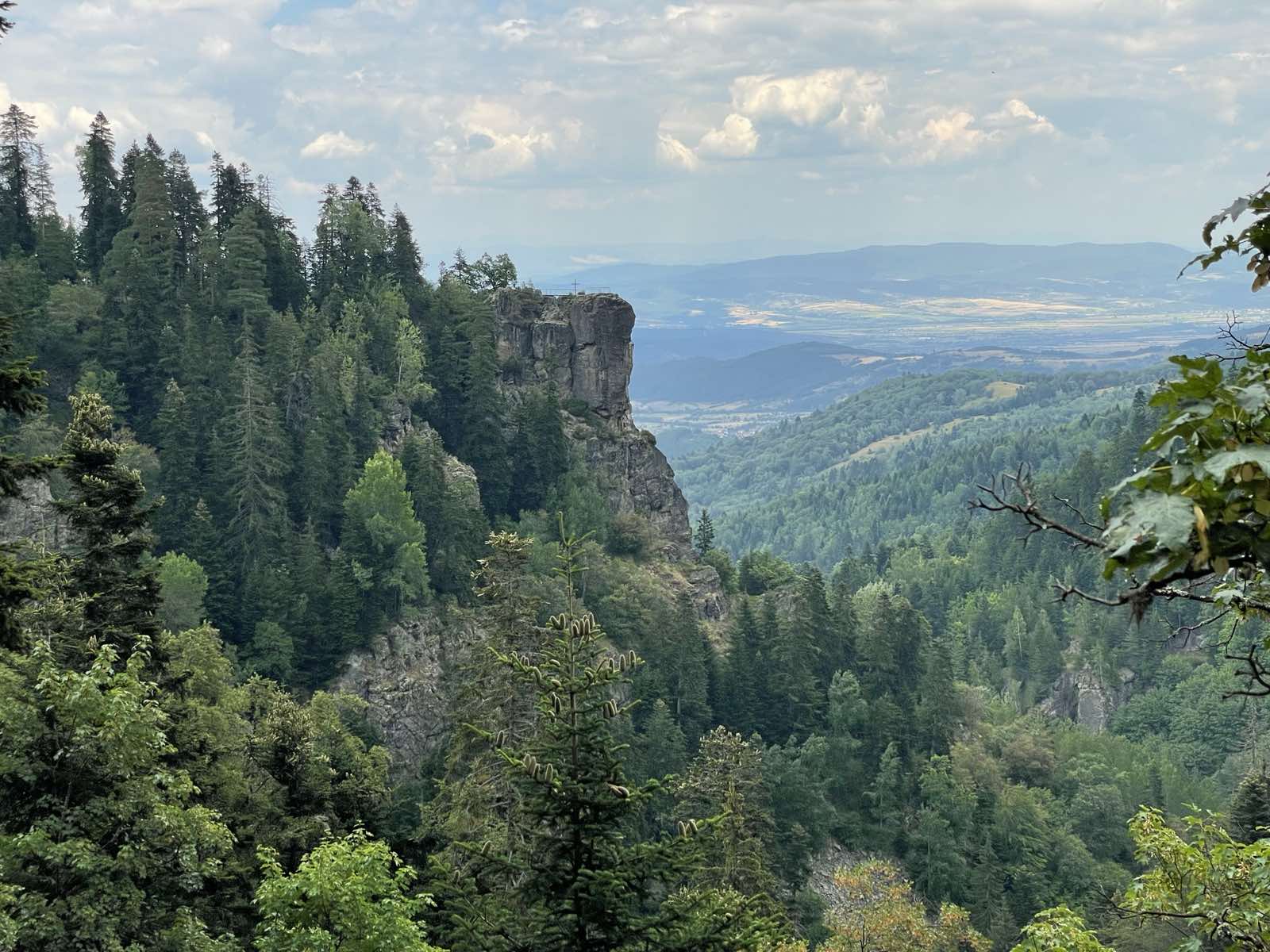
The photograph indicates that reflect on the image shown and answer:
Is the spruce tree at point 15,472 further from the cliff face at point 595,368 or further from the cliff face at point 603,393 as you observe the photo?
the cliff face at point 595,368

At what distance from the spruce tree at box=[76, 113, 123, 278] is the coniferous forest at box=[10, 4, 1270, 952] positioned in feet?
0.89

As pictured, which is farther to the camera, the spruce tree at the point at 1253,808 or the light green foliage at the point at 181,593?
the light green foliage at the point at 181,593

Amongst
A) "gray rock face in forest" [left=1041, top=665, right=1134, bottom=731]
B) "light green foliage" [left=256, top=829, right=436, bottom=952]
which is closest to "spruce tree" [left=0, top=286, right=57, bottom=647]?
"light green foliage" [left=256, top=829, right=436, bottom=952]

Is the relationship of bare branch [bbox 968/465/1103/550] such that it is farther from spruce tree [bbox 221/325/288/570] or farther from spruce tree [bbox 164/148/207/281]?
spruce tree [bbox 164/148/207/281]

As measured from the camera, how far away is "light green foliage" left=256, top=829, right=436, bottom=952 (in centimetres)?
1920

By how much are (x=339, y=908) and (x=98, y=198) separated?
2890 inches

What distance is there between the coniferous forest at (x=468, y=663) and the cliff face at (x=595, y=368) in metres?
0.49

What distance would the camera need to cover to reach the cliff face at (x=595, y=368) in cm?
9125

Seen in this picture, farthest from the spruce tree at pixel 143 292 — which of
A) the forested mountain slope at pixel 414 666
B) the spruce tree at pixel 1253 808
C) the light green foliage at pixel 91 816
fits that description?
the spruce tree at pixel 1253 808

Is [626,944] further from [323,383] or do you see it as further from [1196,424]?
[323,383]

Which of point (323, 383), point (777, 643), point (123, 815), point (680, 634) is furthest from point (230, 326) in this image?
point (123, 815)

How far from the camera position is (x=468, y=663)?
111 ft

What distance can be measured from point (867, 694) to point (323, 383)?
41466mm

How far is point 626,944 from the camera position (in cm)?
1426
